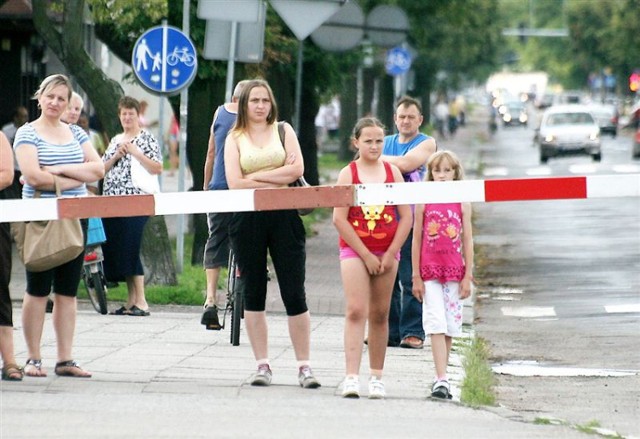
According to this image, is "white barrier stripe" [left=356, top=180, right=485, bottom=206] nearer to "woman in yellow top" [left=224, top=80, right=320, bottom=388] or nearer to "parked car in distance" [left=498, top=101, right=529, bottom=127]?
"woman in yellow top" [left=224, top=80, right=320, bottom=388]

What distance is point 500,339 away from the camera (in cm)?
1323

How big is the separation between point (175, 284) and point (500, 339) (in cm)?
389

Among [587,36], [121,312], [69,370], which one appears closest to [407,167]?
[69,370]

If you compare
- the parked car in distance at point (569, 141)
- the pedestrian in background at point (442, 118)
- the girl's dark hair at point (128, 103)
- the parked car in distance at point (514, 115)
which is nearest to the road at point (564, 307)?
the girl's dark hair at point (128, 103)

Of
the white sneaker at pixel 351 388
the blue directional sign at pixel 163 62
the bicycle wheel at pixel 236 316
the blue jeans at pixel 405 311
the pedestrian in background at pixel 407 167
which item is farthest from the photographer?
the blue directional sign at pixel 163 62

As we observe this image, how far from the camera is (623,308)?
15117mm

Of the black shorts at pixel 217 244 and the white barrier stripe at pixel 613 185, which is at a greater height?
the white barrier stripe at pixel 613 185

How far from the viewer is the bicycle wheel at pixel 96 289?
1416 centimetres

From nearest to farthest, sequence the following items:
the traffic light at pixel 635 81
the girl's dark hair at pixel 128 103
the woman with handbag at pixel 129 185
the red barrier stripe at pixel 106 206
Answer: the red barrier stripe at pixel 106 206 < the girl's dark hair at pixel 128 103 < the woman with handbag at pixel 129 185 < the traffic light at pixel 635 81

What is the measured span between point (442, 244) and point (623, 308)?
6.13 m

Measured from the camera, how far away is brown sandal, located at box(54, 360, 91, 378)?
973 cm

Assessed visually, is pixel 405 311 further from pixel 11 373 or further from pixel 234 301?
pixel 11 373

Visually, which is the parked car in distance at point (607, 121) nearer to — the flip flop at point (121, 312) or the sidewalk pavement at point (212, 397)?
the flip flop at point (121, 312)

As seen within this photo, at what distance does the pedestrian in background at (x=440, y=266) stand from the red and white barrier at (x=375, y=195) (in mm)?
238
